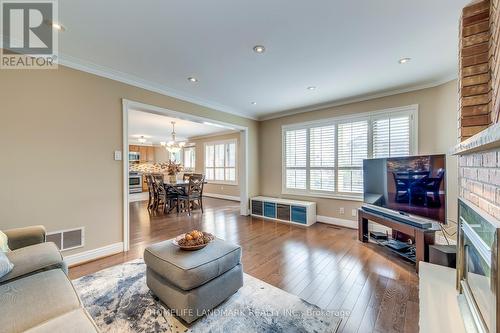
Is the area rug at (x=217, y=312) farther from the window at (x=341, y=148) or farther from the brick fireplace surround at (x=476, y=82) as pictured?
the window at (x=341, y=148)

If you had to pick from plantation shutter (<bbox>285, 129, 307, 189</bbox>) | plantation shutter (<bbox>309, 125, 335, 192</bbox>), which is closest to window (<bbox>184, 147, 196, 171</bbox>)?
plantation shutter (<bbox>285, 129, 307, 189</bbox>)

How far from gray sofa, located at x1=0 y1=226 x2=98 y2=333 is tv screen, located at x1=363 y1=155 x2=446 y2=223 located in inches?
126

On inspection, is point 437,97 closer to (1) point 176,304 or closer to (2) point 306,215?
(2) point 306,215

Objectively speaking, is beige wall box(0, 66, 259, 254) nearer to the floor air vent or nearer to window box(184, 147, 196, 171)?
the floor air vent

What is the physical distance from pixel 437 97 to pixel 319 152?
208cm

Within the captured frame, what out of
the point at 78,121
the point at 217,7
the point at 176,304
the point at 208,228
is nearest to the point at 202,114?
the point at 78,121

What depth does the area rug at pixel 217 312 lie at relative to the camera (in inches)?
63.4

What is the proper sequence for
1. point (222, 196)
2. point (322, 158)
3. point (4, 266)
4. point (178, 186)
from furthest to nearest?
1. point (222, 196)
2. point (178, 186)
3. point (322, 158)
4. point (4, 266)

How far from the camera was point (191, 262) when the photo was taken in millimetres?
1653

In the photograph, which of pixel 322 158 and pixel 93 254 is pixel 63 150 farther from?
pixel 322 158

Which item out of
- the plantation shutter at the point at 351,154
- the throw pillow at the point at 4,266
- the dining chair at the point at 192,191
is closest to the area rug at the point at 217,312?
the throw pillow at the point at 4,266

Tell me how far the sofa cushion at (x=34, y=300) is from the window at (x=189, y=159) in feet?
26.7
